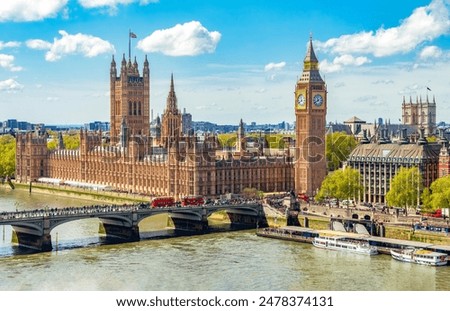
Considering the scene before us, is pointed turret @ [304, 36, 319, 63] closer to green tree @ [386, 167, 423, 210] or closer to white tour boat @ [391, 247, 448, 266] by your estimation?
green tree @ [386, 167, 423, 210]

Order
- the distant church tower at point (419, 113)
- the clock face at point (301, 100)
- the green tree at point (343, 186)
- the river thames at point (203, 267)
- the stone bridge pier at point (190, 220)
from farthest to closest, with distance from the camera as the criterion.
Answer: the distant church tower at point (419, 113), the clock face at point (301, 100), the green tree at point (343, 186), the stone bridge pier at point (190, 220), the river thames at point (203, 267)

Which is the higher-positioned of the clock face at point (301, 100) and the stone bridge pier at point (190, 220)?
the clock face at point (301, 100)

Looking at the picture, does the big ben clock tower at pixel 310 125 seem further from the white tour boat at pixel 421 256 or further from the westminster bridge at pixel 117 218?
the white tour boat at pixel 421 256

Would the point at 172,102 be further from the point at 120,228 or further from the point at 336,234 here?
the point at 336,234

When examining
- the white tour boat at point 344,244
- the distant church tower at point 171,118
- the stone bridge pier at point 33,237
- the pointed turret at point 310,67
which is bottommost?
the white tour boat at point 344,244

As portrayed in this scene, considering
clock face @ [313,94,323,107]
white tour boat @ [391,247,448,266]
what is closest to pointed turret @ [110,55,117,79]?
clock face @ [313,94,323,107]

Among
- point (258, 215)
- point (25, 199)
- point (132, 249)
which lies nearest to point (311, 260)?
point (132, 249)

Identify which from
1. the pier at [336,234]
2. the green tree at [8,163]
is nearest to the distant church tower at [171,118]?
the green tree at [8,163]

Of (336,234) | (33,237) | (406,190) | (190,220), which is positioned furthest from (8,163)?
(336,234)
